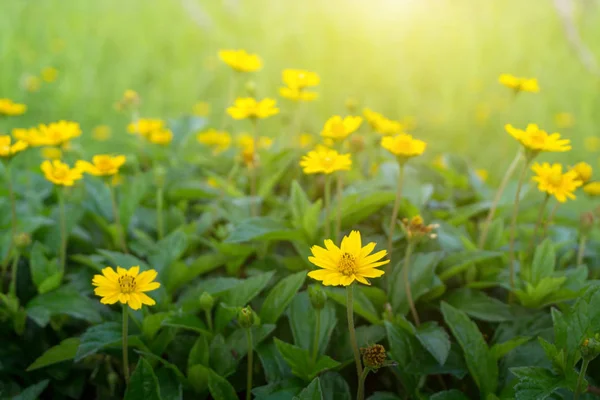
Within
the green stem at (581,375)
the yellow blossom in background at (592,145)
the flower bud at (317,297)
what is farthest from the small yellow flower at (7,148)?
the yellow blossom in background at (592,145)

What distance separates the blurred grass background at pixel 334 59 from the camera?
10.7 ft

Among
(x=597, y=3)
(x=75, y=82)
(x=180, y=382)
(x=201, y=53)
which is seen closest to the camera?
(x=180, y=382)

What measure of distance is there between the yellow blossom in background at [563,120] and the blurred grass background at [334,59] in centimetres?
4

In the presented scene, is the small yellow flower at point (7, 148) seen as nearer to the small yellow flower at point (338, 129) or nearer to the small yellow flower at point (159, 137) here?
the small yellow flower at point (159, 137)

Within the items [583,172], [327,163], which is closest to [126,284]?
[327,163]

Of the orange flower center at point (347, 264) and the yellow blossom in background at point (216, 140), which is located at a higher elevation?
the orange flower center at point (347, 264)

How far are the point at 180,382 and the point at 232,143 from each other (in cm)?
129

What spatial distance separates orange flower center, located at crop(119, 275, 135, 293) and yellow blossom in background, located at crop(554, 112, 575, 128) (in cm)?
295

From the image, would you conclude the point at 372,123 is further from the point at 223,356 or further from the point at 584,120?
the point at 584,120

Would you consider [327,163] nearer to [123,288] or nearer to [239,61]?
[123,288]

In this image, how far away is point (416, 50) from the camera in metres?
4.08

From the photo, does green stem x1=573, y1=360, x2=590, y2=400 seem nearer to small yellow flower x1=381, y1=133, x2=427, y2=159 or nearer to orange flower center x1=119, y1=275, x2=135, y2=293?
small yellow flower x1=381, y1=133, x2=427, y2=159

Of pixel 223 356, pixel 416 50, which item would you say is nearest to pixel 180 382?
pixel 223 356

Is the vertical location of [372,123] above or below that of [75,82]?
above
